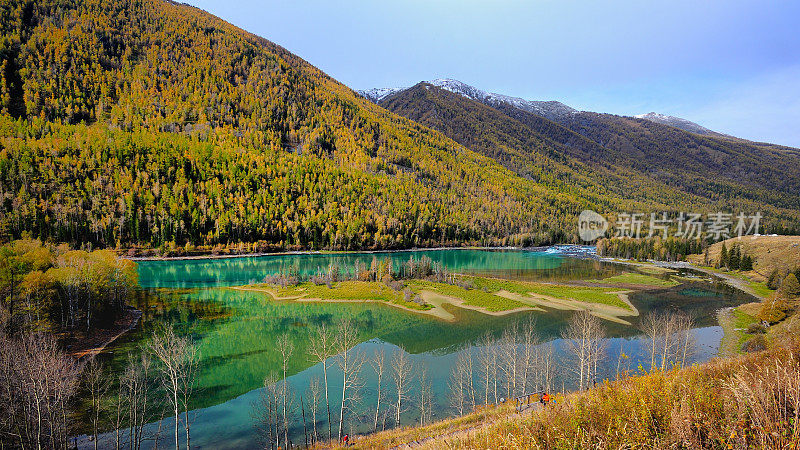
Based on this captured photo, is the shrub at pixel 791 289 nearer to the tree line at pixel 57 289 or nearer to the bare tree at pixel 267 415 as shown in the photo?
the bare tree at pixel 267 415

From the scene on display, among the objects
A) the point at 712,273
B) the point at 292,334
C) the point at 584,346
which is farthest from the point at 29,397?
the point at 712,273

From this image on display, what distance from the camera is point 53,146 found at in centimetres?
12581

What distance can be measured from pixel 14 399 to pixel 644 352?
56.3m

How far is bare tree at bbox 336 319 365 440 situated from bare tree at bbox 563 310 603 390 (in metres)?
19.7

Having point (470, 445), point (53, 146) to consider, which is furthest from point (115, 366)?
point (53, 146)

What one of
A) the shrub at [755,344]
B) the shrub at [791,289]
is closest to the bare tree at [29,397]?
the shrub at [755,344]

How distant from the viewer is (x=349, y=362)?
130 feet

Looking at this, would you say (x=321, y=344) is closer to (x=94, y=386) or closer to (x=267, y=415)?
(x=267, y=415)

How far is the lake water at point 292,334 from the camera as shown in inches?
1145

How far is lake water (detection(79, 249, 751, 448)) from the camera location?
29.1 metres

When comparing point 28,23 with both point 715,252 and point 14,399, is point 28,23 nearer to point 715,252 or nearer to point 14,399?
point 14,399

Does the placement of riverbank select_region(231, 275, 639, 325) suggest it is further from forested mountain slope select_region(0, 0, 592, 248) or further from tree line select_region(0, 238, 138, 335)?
forested mountain slope select_region(0, 0, 592, 248)

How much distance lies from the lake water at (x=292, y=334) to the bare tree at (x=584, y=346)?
5.47 ft

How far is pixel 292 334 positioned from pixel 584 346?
35.0 m
